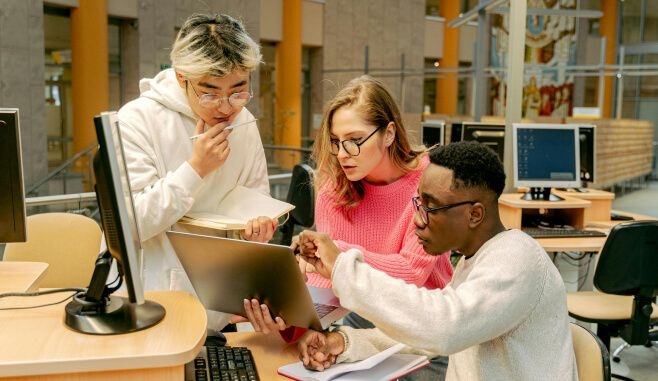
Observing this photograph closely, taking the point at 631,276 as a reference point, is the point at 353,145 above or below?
above

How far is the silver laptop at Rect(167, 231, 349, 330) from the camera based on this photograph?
1.30m

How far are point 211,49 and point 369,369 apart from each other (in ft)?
2.89

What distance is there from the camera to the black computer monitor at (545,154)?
398 centimetres

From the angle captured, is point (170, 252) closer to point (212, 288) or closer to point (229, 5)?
point (212, 288)

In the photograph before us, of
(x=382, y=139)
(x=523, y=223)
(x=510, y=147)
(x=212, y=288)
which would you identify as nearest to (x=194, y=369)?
(x=212, y=288)

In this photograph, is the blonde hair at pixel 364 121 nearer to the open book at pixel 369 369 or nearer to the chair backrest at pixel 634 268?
the open book at pixel 369 369

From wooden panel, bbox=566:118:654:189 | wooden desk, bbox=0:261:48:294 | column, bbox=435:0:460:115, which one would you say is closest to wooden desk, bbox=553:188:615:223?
wooden desk, bbox=0:261:48:294

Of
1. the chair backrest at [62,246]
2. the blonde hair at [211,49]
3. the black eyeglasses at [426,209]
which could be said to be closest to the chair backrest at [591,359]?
the black eyeglasses at [426,209]

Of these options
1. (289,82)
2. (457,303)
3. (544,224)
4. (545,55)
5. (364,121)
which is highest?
(545,55)

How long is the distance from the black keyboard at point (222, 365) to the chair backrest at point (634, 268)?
2237mm

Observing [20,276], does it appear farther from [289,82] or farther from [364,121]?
[289,82]

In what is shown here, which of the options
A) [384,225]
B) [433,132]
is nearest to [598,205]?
[433,132]

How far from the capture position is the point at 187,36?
167 centimetres

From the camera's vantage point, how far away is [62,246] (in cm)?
282
